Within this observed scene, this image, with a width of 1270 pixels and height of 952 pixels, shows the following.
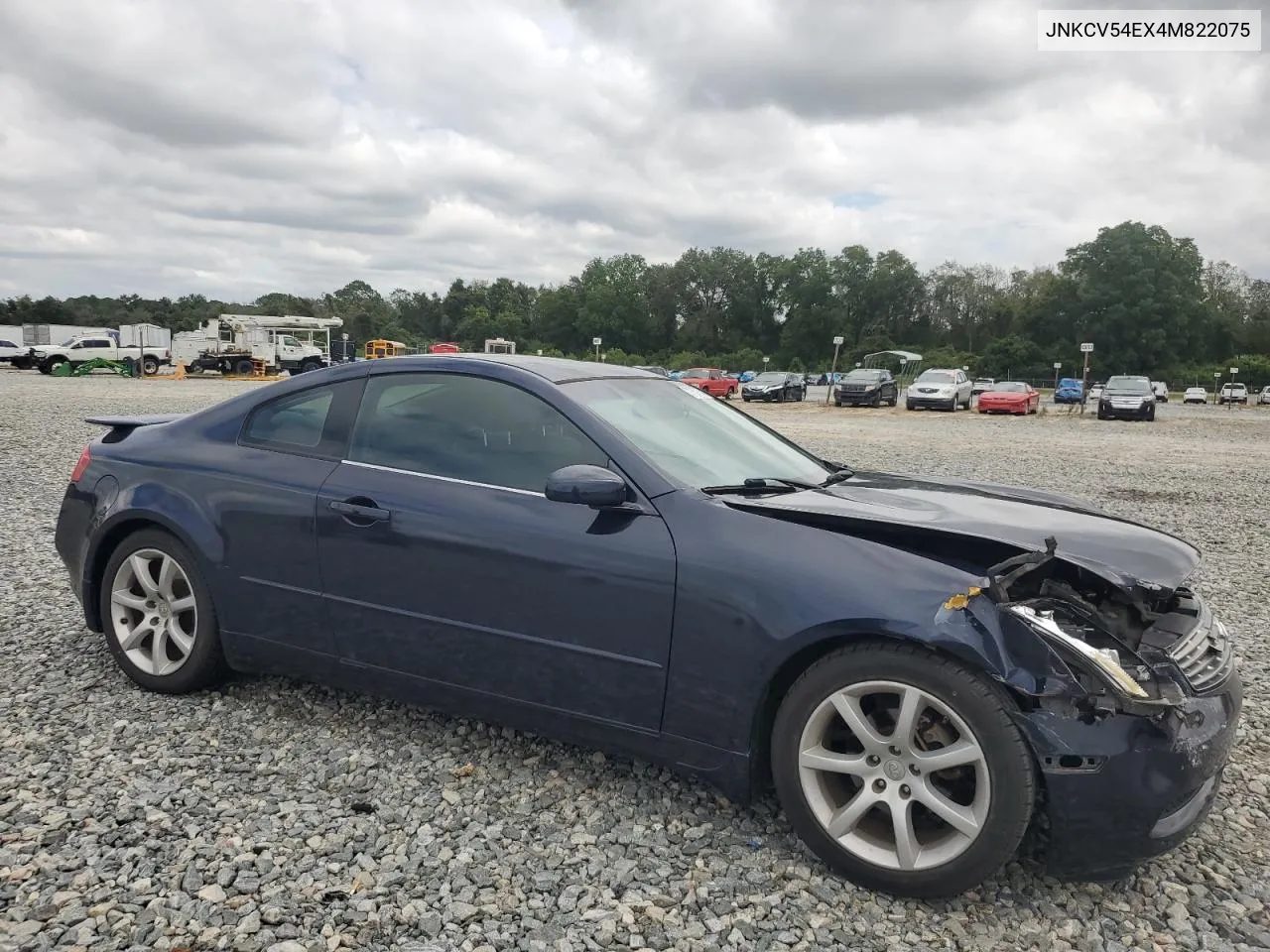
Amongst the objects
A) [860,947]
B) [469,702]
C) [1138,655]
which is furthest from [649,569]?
[1138,655]

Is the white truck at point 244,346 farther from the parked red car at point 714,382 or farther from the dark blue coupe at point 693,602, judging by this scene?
the dark blue coupe at point 693,602

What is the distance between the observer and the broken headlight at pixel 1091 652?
7.44ft

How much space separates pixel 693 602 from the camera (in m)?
2.66

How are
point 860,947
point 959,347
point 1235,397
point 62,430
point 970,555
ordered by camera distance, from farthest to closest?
point 959,347 < point 1235,397 < point 62,430 < point 970,555 < point 860,947

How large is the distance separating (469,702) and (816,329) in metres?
96.4

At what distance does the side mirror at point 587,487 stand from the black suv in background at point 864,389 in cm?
3288

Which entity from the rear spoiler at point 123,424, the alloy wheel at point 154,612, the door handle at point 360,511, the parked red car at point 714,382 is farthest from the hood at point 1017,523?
the parked red car at point 714,382

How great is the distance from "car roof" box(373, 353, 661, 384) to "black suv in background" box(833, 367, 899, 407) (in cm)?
3204

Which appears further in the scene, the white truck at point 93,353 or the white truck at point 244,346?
the white truck at point 244,346

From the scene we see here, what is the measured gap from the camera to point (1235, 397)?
5084cm

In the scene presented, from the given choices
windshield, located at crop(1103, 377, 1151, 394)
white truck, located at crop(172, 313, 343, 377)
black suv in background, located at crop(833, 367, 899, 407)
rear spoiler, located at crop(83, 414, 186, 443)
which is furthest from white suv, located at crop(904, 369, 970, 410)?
rear spoiler, located at crop(83, 414, 186, 443)

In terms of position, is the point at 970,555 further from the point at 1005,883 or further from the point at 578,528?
the point at 578,528

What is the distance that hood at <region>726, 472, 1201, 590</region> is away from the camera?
2.60m

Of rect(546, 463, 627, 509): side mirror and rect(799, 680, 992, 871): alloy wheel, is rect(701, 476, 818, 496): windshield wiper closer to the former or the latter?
rect(546, 463, 627, 509): side mirror
